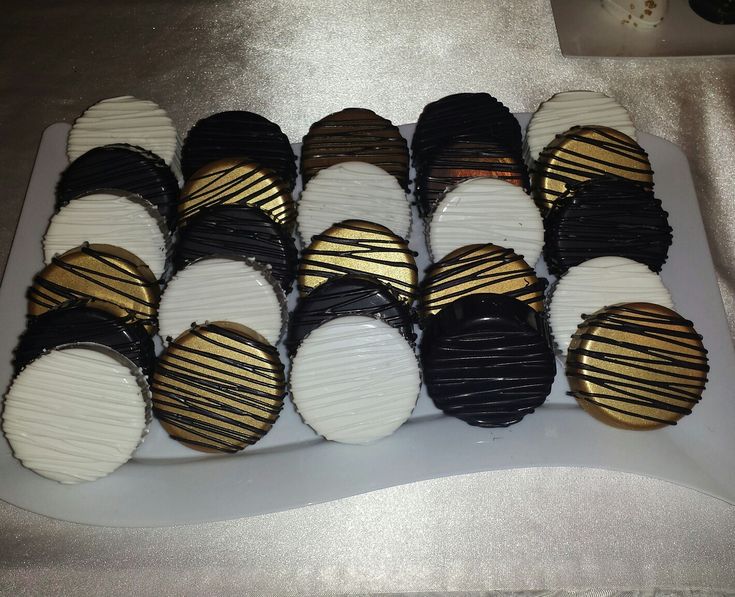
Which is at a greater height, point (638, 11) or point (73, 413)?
point (638, 11)

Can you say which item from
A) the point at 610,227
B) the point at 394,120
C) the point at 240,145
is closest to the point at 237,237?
the point at 240,145

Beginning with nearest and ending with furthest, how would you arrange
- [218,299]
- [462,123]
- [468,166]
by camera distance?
[218,299], [468,166], [462,123]

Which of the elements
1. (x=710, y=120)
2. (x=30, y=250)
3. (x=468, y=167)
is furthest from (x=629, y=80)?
(x=30, y=250)

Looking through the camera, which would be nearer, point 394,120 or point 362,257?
point 362,257

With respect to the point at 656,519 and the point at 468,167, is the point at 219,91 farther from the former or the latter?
the point at 656,519

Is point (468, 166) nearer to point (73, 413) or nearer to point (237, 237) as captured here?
point (237, 237)

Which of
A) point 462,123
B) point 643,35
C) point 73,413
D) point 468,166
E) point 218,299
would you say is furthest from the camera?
point 643,35

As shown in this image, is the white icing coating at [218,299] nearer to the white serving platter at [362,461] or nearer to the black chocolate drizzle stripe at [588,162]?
the white serving platter at [362,461]

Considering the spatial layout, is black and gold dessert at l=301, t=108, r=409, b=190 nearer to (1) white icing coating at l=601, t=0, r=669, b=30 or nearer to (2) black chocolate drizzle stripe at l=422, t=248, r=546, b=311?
(2) black chocolate drizzle stripe at l=422, t=248, r=546, b=311
